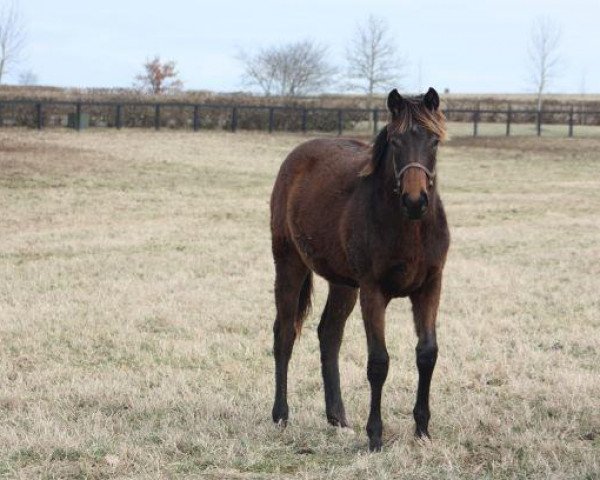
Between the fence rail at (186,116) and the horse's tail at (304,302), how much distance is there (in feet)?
102

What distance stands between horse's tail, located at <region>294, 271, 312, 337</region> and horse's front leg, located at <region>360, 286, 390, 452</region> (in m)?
1.24

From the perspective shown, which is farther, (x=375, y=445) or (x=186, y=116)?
(x=186, y=116)

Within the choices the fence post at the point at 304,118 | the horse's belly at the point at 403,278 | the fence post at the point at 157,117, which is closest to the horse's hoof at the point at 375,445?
the horse's belly at the point at 403,278

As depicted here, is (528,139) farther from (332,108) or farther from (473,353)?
(473,353)

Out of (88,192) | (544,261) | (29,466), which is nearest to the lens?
(29,466)

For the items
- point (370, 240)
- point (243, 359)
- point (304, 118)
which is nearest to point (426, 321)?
point (370, 240)

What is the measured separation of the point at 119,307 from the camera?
1044 cm

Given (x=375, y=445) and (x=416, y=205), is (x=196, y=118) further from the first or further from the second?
(x=416, y=205)

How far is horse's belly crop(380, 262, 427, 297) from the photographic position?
17.7ft

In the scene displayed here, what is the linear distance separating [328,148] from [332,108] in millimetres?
37862

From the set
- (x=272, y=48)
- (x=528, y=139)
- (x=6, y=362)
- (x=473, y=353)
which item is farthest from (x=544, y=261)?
(x=272, y=48)

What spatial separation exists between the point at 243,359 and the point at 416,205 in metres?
3.68

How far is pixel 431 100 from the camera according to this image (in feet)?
17.6

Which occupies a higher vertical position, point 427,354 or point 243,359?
point 427,354
